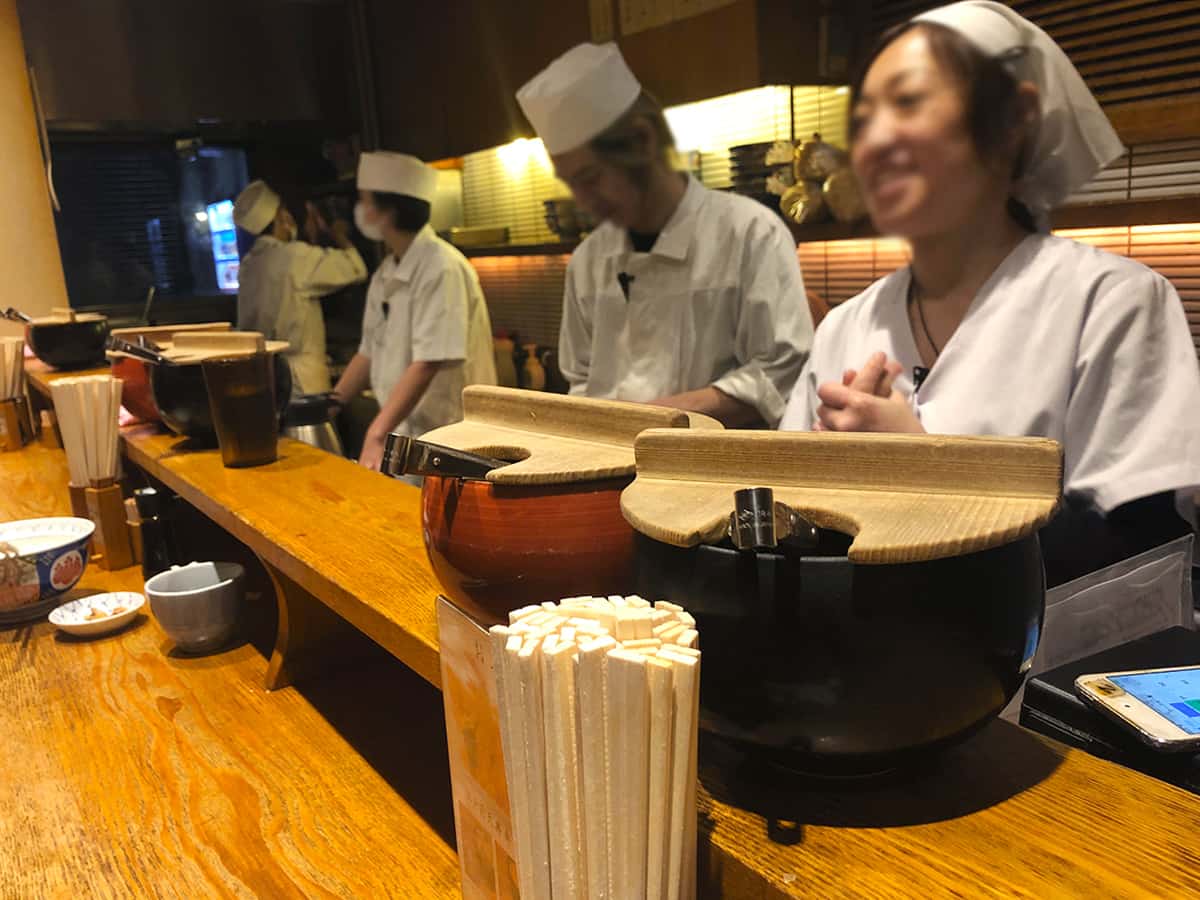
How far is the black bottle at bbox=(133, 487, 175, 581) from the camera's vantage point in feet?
5.84

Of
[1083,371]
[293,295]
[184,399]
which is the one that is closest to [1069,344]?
[1083,371]

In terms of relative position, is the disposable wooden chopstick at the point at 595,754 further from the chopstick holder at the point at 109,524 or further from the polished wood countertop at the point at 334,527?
the chopstick holder at the point at 109,524

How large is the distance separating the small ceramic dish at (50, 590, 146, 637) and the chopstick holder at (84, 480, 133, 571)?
227mm

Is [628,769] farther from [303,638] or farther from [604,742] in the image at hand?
[303,638]

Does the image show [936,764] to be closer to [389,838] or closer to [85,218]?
[389,838]

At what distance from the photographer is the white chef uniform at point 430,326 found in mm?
3209

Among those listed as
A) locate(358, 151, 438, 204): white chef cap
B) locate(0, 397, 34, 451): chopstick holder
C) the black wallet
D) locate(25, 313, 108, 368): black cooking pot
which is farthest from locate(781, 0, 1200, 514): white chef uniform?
locate(25, 313, 108, 368): black cooking pot

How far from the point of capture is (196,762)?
1.20 meters

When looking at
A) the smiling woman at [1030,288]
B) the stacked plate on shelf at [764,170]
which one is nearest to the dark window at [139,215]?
the stacked plate on shelf at [764,170]

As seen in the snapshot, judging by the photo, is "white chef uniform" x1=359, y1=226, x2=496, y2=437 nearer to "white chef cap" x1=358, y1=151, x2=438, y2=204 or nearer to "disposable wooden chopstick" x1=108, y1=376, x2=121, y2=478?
"white chef cap" x1=358, y1=151, x2=438, y2=204

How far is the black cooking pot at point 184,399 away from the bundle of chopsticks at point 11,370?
1.53m

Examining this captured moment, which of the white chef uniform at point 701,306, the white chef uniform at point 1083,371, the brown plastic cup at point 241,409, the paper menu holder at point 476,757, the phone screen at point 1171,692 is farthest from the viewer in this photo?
the white chef uniform at point 701,306

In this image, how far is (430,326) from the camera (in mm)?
3217

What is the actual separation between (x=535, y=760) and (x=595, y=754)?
4 cm
